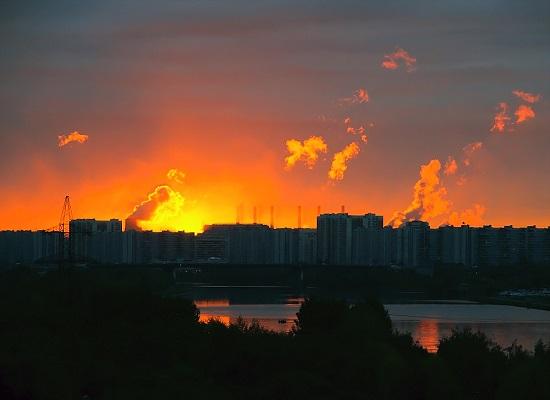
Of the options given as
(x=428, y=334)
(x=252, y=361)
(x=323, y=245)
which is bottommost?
(x=428, y=334)

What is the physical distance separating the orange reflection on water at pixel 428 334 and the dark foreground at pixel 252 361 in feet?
11.7

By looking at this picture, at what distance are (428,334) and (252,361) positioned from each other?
13451mm

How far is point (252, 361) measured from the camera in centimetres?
1591

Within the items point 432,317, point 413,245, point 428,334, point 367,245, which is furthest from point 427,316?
point 367,245

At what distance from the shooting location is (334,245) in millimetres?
88688

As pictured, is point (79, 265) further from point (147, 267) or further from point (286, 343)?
point (286, 343)

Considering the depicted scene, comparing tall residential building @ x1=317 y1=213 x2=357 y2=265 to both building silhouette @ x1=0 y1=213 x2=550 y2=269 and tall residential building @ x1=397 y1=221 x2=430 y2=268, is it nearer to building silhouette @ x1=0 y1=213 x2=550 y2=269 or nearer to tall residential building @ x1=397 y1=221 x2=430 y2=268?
building silhouette @ x1=0 y1=213 x2=550 y2=269

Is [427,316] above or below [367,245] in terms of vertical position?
below

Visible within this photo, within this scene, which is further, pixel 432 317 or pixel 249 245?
pixel 249 245

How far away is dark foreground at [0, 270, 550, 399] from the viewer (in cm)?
1341

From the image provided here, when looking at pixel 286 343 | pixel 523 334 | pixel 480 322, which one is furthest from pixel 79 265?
pixel 286 343

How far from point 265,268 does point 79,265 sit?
507 inches

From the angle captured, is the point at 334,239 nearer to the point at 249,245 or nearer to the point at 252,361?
the point at 249,245

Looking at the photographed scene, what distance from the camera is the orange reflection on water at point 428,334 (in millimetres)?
24753
